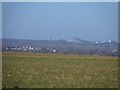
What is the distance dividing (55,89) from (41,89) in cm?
100

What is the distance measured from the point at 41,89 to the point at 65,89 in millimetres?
1712

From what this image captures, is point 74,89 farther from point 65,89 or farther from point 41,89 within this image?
point 41,89

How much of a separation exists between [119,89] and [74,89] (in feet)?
11.2

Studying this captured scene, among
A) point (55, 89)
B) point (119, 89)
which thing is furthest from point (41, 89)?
point (119, 89)

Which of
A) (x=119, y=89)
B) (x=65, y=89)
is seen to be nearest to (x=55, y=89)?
(x=65, y=89)

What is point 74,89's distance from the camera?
964 inches

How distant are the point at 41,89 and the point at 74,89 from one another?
235cm

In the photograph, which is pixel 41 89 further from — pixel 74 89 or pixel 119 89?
pixel 119 89

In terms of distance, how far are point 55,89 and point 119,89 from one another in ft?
15.9

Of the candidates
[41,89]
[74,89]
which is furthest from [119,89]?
[41,89]

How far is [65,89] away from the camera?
24.5m

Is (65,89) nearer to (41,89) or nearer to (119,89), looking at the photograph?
(41,89)

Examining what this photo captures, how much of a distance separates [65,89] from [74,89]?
0.64 meters

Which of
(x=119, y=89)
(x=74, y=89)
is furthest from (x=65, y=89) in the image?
(x=119, y=89)
